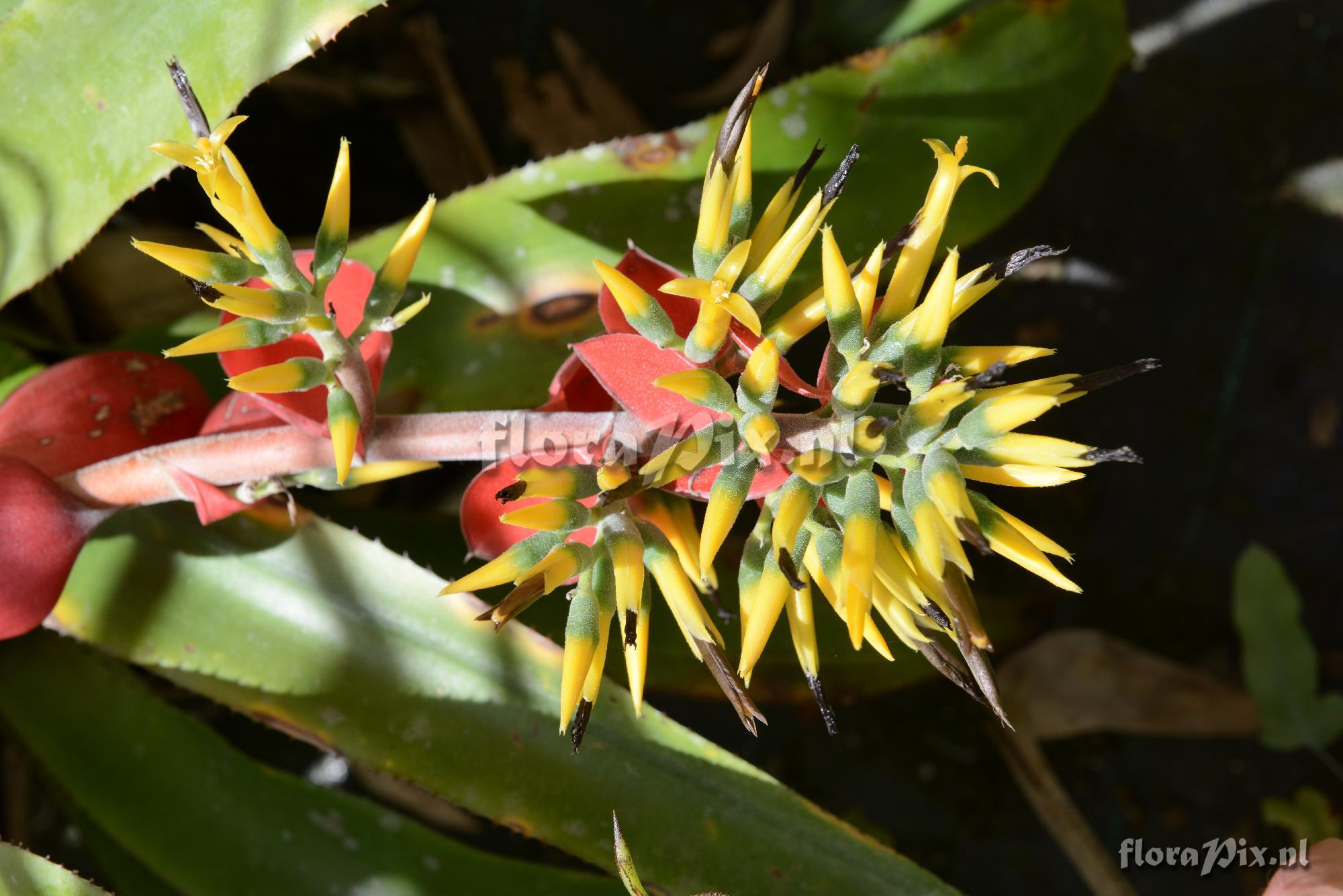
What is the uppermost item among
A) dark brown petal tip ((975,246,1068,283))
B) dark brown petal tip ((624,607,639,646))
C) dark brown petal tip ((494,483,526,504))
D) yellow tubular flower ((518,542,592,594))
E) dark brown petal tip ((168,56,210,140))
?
dark brown petal tip ((168,56,210,140))

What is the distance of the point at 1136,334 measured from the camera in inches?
60.3

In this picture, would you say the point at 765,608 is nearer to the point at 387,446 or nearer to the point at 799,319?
the point at 799,319

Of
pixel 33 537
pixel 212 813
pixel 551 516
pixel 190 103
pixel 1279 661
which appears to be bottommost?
pixel 1279 661

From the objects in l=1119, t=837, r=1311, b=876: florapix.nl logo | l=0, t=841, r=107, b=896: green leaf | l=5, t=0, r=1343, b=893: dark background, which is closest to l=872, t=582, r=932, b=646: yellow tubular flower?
l=0, t=841, r=107, b=896: green leaf

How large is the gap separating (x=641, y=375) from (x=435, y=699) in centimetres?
44

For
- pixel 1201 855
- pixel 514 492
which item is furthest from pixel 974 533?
pixel 1201 855

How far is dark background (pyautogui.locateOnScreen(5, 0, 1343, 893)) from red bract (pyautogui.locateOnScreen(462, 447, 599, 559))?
671 mm

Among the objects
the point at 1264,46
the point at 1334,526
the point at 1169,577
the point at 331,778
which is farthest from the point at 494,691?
the point at 1264,46

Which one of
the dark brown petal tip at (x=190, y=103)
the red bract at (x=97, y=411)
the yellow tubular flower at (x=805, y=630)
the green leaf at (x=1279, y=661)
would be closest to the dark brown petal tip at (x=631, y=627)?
the yellow tubular flower at (x=805, y=630)

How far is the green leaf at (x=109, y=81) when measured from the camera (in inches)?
33.1

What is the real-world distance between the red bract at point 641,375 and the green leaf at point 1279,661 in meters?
1.07

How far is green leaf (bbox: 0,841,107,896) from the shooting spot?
2.65ft

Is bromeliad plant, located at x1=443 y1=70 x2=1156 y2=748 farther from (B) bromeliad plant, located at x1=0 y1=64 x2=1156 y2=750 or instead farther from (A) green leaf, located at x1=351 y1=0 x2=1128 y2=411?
(A) green leaf, located at x1=351 y1=0 x2=1128 y2=411

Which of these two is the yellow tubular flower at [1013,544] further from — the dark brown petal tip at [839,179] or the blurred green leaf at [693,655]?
the blurred green leaf at [693,655]
